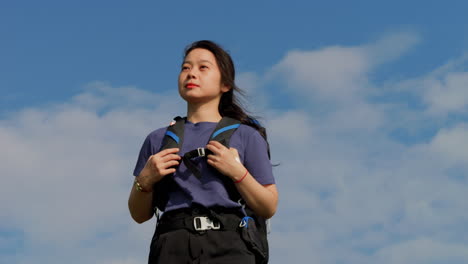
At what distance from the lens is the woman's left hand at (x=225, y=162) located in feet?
19.8

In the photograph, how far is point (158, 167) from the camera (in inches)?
242

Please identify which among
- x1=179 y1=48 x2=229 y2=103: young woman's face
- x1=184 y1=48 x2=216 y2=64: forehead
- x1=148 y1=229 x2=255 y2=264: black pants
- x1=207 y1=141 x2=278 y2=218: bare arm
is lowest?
x1=148 y1=229 x2=255 y2=264: black pants

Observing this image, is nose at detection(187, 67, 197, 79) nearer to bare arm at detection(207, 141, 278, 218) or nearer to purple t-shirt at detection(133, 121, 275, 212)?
purple t-shirt at detection(133, 121, 275, 212)

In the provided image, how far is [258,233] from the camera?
20.8 ft

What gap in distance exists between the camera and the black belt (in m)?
5.94

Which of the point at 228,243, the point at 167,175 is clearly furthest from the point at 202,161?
the point at 228,243

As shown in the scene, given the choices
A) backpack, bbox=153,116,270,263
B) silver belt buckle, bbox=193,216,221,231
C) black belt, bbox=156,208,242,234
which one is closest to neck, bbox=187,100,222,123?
backpack, bbox=153,116,270,263

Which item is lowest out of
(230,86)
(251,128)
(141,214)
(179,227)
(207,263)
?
(207,263)

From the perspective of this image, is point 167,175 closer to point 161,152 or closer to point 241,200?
point 161,152

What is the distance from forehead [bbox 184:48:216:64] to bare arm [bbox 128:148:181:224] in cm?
112

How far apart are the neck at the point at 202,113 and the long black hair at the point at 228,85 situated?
312mm

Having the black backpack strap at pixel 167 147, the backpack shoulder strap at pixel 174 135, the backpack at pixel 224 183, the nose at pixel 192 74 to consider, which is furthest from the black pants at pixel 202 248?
the nose at pixel 192 74

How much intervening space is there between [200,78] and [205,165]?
97 cm

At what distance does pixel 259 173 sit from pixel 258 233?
0.58 m
